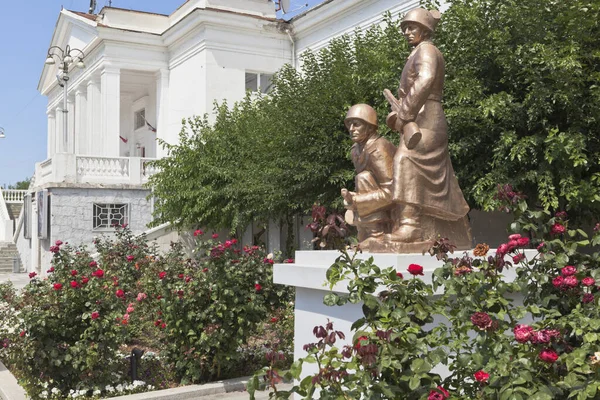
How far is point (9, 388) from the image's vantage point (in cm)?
677

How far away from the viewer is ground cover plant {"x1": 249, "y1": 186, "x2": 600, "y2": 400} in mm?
2645

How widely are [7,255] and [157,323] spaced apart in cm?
2183

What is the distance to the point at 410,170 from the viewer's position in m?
4.74

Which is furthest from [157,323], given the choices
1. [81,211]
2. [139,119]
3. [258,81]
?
[139,119]

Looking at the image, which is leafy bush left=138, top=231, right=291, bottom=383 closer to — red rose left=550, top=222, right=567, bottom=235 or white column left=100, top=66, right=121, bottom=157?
red rose left=550, top=222, right=567, bottom=235

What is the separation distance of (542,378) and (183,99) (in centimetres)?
2039

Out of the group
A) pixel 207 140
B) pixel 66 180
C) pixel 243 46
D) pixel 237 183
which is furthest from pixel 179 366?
pixel 243 46

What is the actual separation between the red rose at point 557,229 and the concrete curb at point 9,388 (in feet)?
17.4

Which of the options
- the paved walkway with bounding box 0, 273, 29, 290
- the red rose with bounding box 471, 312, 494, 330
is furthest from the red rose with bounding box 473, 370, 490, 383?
the paved walkway with bounding box 0, 273, 29, 290

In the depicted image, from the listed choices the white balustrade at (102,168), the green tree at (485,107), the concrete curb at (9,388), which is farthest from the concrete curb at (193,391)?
the white balustrade at (102,168)

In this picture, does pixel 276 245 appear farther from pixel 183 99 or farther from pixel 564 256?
pixel 564 256

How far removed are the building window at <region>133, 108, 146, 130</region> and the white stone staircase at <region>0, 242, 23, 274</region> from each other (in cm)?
713

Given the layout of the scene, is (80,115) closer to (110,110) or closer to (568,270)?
(110,110)

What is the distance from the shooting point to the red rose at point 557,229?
126 inches
